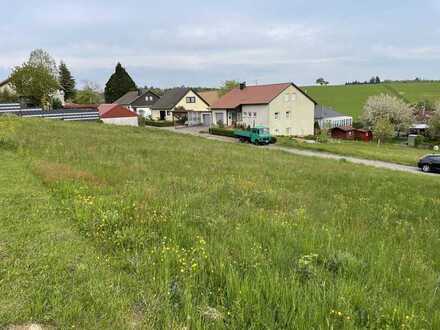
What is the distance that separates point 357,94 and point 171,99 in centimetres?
6828

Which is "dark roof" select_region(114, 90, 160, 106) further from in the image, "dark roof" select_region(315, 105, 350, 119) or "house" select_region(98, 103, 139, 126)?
"dark roof" select_region(315, 105, 350, 119)

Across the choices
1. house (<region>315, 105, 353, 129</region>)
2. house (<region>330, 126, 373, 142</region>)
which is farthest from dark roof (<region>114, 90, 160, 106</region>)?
house (<region>330, 126, 373, 142</region>)

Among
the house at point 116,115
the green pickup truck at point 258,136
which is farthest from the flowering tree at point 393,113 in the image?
the house at point 116,115

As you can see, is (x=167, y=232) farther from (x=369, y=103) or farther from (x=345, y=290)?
(x=369, y=103)

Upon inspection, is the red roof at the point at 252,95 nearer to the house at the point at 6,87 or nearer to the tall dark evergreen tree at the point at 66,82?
the house at the point at 6,87

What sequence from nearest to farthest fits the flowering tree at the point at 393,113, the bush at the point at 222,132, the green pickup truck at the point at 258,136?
the green pickup truck at the point at 258,136 < the bush at the point at 222,132 < the flowering tree at the point at 393,113

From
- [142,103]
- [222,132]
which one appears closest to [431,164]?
[222,132]

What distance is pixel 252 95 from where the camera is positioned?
169ft

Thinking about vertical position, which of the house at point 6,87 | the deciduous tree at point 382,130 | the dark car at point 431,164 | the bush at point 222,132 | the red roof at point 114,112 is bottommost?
the dark car at point 431,164

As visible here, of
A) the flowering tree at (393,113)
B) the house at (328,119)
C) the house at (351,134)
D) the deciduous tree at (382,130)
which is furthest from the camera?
the flowering tree at (393,113)

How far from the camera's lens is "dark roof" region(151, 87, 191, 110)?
65.8 metres

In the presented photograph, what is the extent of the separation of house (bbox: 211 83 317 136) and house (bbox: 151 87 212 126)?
8592 mm

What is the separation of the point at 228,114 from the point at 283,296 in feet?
166

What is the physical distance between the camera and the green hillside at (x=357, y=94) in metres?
98.6
